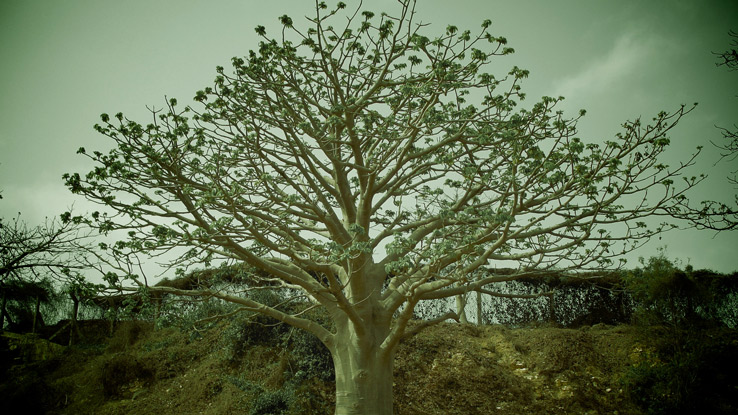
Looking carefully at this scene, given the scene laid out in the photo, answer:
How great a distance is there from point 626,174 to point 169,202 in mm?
6534

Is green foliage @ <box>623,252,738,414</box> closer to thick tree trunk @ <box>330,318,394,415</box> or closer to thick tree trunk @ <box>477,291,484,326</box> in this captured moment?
thick tree trunk @ <box>477,291,484,326</box>

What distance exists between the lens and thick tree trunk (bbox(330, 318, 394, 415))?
21.0 feet

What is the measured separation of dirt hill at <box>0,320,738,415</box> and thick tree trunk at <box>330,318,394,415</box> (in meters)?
2.43

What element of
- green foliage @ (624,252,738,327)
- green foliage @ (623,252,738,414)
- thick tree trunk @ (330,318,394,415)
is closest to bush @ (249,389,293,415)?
thick tree trunk @ (330,318,394,415)

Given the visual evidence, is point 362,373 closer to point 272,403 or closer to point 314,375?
point 272,403

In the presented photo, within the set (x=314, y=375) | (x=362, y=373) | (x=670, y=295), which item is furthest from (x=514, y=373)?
(x=362, y=373)

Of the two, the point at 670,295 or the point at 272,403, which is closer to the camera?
the point at 272,403

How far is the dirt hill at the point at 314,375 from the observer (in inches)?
354

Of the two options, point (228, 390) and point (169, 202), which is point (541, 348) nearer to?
point (228, 390)

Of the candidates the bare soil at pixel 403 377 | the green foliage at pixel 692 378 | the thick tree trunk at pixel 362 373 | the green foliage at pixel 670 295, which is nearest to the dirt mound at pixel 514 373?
the bare soil at pixel 403 377

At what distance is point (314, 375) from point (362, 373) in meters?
3.63

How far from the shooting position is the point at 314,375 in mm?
9664

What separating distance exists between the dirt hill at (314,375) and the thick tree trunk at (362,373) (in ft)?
7.96

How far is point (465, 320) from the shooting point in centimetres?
1310
